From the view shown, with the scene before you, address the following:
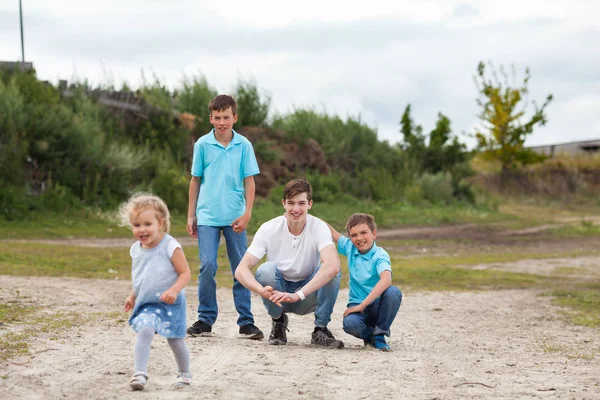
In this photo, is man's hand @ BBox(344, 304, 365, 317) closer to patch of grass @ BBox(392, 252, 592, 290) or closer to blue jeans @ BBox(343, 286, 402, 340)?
blue jeans @ BBox(343, 286, 402, 340)

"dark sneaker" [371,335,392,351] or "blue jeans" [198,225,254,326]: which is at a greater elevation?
"blue jeans" [198,225,254,326]

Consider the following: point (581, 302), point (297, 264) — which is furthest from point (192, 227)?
point (581, 302)

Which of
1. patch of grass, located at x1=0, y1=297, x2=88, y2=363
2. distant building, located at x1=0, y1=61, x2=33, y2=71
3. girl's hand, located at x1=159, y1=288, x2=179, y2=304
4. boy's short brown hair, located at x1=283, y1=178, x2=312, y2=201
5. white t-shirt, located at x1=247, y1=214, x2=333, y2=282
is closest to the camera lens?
girl's hand, located at x1=159, y1=288, x2=179, y2=304

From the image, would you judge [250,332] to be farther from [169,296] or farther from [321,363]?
[169,296]

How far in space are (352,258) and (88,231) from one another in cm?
1580

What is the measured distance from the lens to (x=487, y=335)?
9.78m

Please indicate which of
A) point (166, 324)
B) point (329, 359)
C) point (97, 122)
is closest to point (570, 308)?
point (329, 359)

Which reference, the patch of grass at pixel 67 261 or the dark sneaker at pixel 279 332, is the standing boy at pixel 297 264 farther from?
the patch of grass at pixel 67 261

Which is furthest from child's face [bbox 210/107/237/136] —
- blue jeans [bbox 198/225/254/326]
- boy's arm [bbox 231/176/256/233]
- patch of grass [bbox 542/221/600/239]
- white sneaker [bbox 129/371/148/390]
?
patch of grass [bbox 542/221/600/239]

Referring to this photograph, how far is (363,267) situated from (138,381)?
2891 millimetres

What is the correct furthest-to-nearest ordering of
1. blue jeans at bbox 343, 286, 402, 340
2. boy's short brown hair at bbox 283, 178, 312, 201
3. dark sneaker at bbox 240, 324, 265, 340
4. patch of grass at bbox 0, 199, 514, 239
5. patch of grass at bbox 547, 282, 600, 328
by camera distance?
patch of grass at bbox 0, 199, 514, 239 < patch of grass at bbox 547, 282, 600, 328 < dark sneaker at bbox 240, 324, 265, 340 < blue jeans at bbox 343, 286, 402, 340 < boy's short brown hair at bbox 283, 178, 312, 201

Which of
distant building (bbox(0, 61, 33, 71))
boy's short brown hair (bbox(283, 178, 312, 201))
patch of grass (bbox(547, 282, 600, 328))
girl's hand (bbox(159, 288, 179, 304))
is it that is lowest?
patch of grass (bbox(547, 282, 600, 328))

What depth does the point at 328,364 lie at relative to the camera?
6844mm

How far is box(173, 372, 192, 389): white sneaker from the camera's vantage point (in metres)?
5.73
